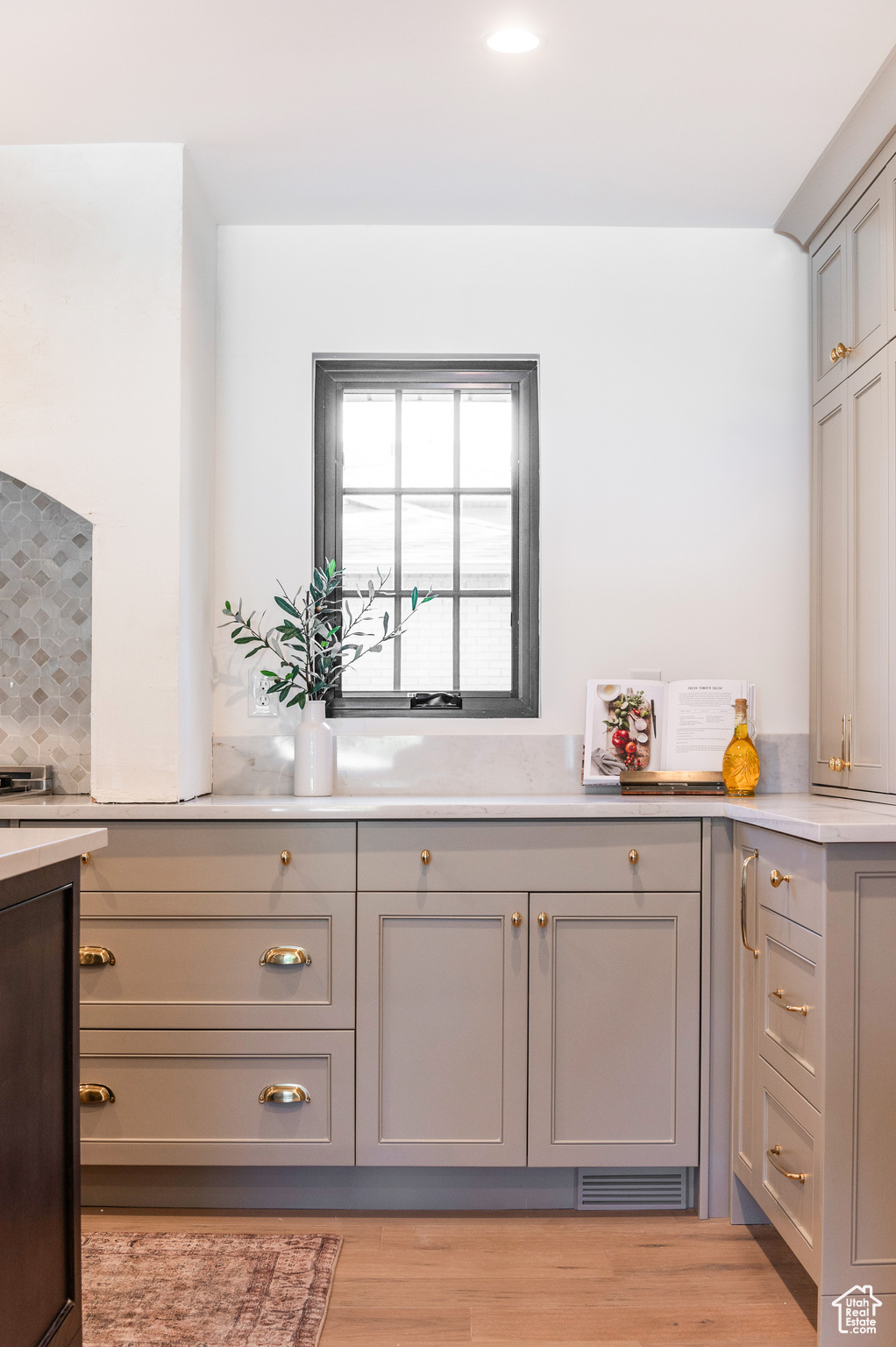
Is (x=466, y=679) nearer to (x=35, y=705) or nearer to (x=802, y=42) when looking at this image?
(x=35, y=705)

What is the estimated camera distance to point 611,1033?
92.7 inches

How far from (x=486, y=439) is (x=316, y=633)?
792mm

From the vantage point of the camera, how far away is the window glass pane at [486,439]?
302 cm

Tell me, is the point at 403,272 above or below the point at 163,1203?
above

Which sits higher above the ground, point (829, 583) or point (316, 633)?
point (829, 583)

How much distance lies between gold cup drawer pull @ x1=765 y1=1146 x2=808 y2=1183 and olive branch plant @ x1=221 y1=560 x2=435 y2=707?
1573 millimetres

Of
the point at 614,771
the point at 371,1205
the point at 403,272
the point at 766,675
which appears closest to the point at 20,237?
the point at 403,272

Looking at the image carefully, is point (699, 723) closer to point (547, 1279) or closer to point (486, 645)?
point (486, 645)

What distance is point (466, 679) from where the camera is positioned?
2.99m

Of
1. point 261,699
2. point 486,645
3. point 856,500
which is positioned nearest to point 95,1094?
point 261,699

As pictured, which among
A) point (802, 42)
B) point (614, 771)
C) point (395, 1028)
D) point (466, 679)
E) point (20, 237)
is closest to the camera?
point (802, 42)

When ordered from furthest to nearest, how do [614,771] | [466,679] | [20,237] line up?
1. [466,679]
2. [614,771]
3. [20,237]

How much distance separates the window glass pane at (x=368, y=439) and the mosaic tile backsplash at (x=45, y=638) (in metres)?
0.80

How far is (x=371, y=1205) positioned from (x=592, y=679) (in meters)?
1.49
